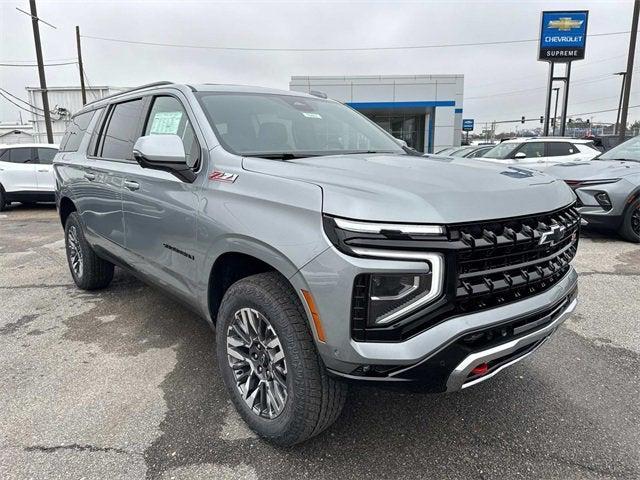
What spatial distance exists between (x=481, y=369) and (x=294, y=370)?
819 mm

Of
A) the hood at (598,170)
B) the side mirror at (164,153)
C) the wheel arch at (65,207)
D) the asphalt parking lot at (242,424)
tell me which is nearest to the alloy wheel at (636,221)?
the hood at (598,170)

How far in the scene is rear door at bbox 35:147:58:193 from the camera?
1187cm

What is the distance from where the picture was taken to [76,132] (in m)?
5.11

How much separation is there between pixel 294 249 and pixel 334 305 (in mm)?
319

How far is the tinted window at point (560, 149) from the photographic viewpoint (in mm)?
12039

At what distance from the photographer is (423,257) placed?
186 cm

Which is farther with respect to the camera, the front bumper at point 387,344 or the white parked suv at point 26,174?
the white parked suv at point 26,174

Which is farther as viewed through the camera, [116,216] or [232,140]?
[116,216]

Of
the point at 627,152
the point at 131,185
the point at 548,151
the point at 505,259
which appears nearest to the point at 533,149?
the point at 548,151

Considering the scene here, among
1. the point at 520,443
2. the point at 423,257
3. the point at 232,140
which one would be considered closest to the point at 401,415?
the point at 520,443

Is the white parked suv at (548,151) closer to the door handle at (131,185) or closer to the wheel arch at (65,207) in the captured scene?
the wheel arch at (65,207)

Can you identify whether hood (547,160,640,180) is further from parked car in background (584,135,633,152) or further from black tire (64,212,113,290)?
black tire (64,212,113,290)

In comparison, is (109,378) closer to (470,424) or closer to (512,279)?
(470,424)

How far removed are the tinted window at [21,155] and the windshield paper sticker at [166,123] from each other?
10539mm
